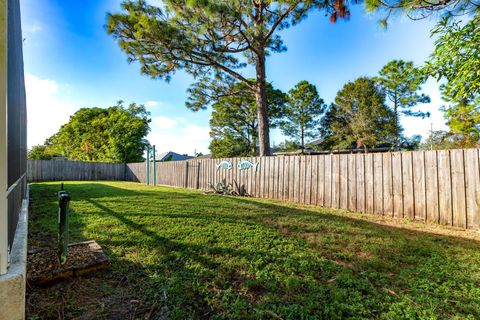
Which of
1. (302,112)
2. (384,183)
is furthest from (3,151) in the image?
(302,112)

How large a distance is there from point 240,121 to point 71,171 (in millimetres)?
12853

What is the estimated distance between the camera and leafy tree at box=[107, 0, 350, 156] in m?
6.55

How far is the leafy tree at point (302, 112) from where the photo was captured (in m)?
20.8

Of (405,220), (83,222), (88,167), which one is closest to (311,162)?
(405,220)

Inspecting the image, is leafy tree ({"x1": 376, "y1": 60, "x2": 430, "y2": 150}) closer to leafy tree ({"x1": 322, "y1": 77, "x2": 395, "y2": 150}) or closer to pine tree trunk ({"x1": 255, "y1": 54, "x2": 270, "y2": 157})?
leafy tree ({"x1": 322, "y1": 77, "x2": 395, "y2": 150})

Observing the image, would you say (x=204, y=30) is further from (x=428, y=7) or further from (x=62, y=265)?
(x=62, y=265)

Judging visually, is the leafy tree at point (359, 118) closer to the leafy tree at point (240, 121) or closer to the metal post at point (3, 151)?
the leafy tree at point (240, 121)

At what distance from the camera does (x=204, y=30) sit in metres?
6.88

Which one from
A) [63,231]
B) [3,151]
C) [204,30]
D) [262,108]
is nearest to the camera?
[3,151]

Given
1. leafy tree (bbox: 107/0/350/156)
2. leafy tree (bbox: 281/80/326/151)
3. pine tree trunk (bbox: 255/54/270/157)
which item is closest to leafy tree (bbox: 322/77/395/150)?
leafy tree (bbox: 281/80/326/151)

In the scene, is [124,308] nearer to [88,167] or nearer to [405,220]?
[405,220]

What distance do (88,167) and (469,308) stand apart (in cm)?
1927

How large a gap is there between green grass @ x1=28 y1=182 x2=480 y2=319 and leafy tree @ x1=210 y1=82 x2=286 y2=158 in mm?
15386

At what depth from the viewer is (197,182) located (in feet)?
32.3
